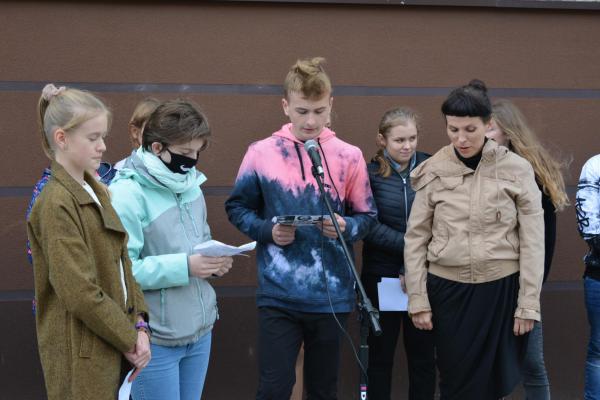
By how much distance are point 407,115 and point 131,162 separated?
1599 millimetres

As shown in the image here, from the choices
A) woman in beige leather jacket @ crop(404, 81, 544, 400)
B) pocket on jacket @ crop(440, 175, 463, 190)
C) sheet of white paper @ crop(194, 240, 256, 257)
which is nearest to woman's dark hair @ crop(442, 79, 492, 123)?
woman in beige leather jacket @ crop(404, 81, 544, 400)

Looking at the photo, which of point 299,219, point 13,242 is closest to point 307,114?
point 299,219

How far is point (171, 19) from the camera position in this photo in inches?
183

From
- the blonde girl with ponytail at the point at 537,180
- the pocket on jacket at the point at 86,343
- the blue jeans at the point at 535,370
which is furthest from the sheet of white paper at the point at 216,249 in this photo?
the blue jeans at the point at 535,370

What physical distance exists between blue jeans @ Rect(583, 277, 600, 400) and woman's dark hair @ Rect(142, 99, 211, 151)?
2423mm

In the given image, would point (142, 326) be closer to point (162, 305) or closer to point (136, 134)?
point (162, 305)

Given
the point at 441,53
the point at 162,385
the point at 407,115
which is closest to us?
the point at 162,385

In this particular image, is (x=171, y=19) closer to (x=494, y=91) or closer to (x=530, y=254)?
(x=494, y=91)

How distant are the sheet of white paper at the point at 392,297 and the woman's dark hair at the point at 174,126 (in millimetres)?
1330

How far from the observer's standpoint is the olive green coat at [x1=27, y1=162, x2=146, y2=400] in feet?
8.11

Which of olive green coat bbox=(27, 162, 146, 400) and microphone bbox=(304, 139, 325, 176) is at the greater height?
microphone bbox=(304, 139, 325, 176)

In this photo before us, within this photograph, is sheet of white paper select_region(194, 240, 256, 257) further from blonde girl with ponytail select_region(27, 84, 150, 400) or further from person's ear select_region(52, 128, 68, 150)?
person's ear select_region(52, 128, 68, 150)

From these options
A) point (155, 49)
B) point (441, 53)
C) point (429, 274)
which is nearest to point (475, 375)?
point (429, 274)

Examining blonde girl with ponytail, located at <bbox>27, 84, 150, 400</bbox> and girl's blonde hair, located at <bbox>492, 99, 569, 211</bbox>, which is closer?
blonde girl with ponytail, located at <bbox>27, 84, 150, 400</bbox>
